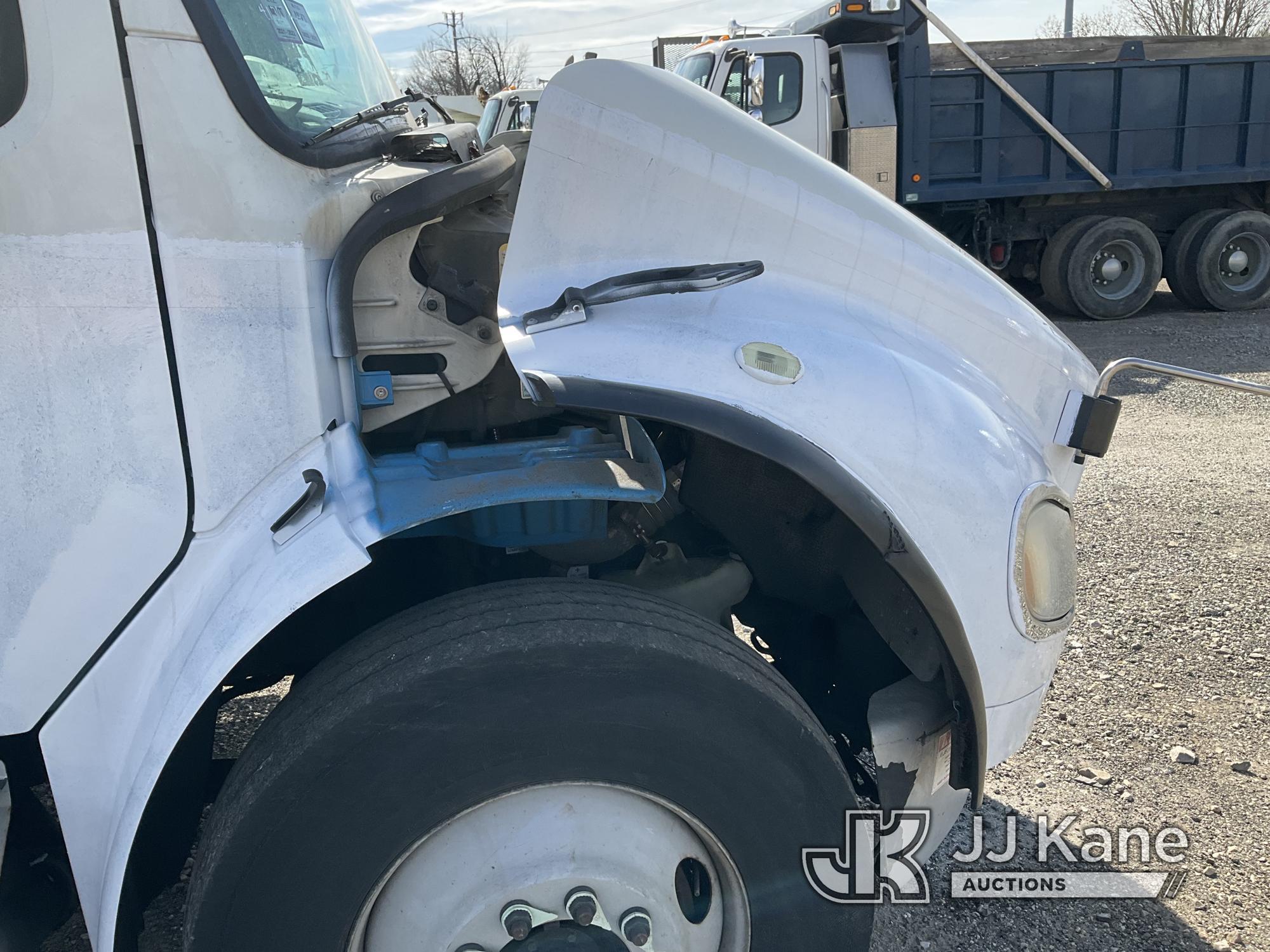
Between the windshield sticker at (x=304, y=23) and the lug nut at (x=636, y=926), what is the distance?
1725mm

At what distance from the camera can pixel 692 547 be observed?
2445 millimetres

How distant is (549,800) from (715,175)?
1164mm

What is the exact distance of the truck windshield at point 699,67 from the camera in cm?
987

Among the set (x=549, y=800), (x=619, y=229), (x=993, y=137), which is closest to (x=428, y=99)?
(x=619, y=229)

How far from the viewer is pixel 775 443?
62.7 inches

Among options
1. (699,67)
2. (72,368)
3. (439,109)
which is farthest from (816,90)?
(72,368)

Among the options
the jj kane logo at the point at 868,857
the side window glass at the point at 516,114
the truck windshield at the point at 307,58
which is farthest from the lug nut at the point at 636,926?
the side window glass at the point at 516,114

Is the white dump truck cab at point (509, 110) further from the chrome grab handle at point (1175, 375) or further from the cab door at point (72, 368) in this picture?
the cab door at point (72, 368)

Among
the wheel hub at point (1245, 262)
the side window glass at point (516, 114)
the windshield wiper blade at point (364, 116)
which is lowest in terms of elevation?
the wheel hub at point (1245, 262)

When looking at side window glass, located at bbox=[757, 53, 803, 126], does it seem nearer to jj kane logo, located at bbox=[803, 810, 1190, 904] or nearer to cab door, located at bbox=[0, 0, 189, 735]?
jj kane logo, located at bbox=[803, 810, 1190, 904]

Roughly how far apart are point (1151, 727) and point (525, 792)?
7.80ft

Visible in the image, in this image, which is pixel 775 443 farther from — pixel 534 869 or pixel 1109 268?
pixel 1109 268

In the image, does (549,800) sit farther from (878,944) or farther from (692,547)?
(878,944)

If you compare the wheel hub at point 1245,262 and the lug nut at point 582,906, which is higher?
the lug nut at point 582,906
